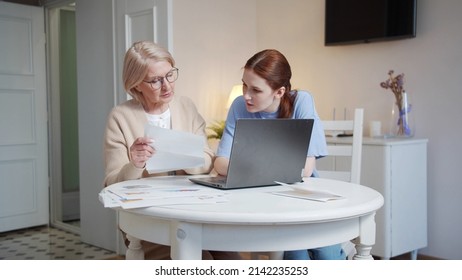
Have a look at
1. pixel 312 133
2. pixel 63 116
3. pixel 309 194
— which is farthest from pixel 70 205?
pixel 309 194

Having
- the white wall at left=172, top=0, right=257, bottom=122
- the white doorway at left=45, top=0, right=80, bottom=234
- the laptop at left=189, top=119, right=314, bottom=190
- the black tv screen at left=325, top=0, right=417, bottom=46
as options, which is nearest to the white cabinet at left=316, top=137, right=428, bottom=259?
the black tv screen at left=325, top=0, right=417, bottom=46

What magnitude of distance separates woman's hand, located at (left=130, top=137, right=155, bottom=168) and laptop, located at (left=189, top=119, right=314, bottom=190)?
0.19 meters

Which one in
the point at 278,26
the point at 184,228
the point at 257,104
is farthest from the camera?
the point at 278,26

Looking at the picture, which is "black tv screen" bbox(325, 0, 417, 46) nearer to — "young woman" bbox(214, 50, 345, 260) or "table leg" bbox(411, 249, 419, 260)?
"table leg" bbox(411, 249, 419, 260)

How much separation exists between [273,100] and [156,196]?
67 cm

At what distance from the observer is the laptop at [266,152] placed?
4.56ft

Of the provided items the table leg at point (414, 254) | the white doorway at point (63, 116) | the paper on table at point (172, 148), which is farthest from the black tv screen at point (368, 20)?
the white doorway at point (63, 116)

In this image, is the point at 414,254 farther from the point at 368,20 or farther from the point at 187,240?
the point at 187,240

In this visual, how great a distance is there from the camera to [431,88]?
9.86 feet

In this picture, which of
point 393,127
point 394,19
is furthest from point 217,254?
point 394,19

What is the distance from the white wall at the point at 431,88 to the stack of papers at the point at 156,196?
76.8 inches
